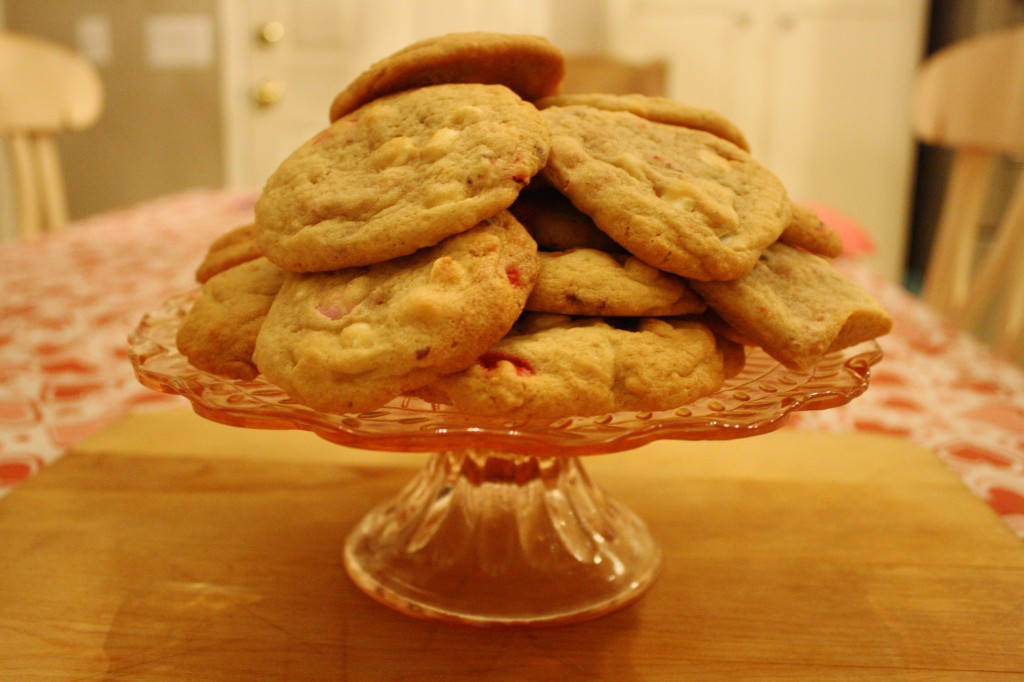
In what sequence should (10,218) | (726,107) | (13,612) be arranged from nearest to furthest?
(13,612) < (726,107) < (10,218)

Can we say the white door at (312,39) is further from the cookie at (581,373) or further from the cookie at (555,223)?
the cookie at (581,373)

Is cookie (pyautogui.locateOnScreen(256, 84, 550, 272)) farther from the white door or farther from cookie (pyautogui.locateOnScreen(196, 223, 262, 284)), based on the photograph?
the white door

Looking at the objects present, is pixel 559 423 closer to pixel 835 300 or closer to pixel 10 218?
pixel 835 300

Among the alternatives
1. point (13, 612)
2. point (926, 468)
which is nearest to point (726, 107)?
point (926, 468)

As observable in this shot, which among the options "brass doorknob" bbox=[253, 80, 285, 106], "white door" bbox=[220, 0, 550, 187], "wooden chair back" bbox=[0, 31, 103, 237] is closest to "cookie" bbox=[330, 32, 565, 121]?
"wooden chair back" bbox=[0, 31, 103, 237]

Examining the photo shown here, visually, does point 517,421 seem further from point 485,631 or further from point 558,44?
point 558,44

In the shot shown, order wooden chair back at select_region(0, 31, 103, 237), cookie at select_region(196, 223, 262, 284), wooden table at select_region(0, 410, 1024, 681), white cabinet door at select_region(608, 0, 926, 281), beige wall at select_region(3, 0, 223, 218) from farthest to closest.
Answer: beige wall at select_region(3, 0, 223, 218)
white cabinet door at select_region(608, 0, 926, 281)
wooden chair back at select_region(0, 31, 103, 237)
cookie at select_region(196, 223, 262, 284)
wooden table at select_region(0, 410, 1024, 681)

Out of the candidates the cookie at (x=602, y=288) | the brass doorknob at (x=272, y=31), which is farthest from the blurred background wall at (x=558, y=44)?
the cookie at (x=602, y=288)
